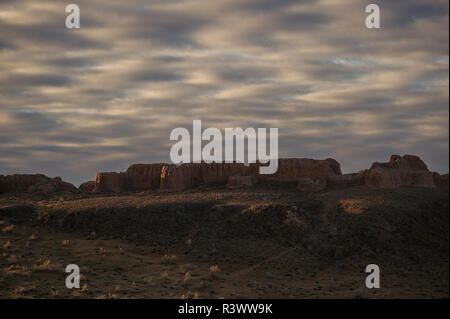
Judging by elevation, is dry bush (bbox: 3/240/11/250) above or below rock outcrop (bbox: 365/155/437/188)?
below

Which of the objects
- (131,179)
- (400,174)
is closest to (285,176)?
(400,174)

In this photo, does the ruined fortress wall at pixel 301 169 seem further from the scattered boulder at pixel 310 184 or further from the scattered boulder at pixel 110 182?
the scattered boulder at pixel 110 182

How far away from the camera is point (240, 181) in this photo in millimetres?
57656

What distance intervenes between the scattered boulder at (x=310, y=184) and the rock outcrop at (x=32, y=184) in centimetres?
2928

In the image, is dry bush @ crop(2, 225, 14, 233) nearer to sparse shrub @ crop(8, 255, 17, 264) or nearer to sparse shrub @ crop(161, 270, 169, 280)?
sparse shrub @ crop(8, 255, 17, 264)

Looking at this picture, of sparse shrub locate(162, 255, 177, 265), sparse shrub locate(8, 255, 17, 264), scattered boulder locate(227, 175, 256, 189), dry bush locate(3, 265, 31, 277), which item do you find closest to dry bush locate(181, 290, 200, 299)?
sparse shrub locate(162, 255, 177, 265)

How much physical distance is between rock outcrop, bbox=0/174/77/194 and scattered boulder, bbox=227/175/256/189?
21270 millimetres

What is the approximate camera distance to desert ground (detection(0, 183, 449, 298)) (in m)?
31.2

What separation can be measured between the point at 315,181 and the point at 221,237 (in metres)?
18.6

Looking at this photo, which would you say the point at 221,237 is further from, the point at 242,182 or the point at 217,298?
the point at 242,182

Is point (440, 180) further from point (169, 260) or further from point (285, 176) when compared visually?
point (169, 260)

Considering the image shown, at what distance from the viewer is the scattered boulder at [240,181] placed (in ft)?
188

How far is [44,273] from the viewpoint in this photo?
32281mm
